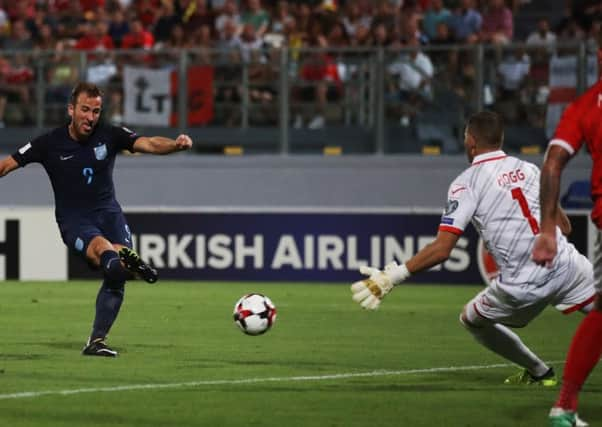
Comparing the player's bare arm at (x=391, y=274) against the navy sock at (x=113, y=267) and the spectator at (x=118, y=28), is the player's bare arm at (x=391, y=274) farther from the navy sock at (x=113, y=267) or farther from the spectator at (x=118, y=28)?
the spectator at (x=118, y=28)

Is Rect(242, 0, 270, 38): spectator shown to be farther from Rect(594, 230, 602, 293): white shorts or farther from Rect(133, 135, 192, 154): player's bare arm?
Rect(594, 230, 602, 293): white shorts

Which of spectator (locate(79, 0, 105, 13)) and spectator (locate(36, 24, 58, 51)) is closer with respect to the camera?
spectator (locate(36, 24, 58, 51))

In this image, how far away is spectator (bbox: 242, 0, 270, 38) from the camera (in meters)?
22.0

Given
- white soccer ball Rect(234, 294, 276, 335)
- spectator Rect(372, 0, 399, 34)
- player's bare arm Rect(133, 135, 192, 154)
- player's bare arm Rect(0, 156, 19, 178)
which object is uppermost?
spectator Rect(372, 0, 399, 34)

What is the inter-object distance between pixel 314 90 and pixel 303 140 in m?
0.89

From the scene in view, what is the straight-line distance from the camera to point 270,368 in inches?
398

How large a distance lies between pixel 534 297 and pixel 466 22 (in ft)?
42.1

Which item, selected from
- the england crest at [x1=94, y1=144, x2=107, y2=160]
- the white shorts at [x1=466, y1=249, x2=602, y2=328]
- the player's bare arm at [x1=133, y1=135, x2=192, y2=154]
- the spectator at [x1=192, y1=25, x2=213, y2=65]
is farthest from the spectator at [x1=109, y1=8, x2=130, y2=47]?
the white shorts at [x1=466, y1=249, x2=602, y2=328]

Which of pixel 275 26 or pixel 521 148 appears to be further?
pixel 275 26

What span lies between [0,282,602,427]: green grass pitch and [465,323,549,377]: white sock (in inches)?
7.9

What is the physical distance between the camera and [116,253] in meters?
10.6

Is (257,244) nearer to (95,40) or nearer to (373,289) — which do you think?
(95,40)

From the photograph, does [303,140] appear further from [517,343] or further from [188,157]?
[517,343]

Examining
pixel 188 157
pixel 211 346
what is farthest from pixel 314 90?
pixel 211 346
